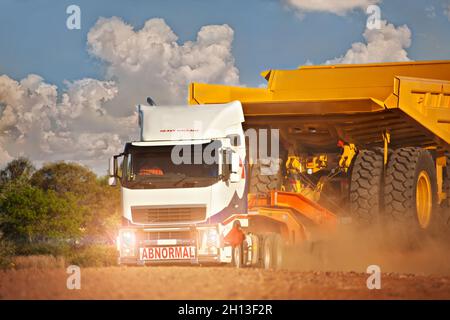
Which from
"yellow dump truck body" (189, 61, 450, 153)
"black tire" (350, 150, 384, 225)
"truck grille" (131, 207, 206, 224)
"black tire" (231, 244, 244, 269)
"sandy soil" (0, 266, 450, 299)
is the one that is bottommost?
"sandy soil" (0, 266, 450, 299)

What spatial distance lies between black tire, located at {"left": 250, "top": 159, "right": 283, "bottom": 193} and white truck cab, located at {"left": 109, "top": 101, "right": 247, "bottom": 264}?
1.99 metres

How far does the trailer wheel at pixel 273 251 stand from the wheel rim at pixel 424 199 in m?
3.05

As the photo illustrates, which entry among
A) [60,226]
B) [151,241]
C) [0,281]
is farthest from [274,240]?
[60,226]

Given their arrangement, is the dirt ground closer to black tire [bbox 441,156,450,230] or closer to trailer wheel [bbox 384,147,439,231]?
trailer wheel [bbox 384,147,439,231]

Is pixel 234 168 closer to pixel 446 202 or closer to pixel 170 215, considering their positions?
pixel 170 215

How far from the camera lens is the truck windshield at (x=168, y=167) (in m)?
14.3

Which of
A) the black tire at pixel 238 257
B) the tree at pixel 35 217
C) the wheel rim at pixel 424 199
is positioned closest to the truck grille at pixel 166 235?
the black tire at pixel 238 257

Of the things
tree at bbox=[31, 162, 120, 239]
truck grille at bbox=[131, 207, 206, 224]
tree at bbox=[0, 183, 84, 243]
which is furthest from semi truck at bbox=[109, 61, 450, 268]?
tree at bbox=[31, 162, 120, 239]

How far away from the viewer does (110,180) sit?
48.3 ft

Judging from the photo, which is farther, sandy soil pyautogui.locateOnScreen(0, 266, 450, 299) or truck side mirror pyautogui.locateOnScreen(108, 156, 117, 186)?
truck side mirror pyautogui.locateOnScreen(108, 156, 117, 186)

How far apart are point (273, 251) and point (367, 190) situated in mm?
2233

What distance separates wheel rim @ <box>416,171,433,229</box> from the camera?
16.4m

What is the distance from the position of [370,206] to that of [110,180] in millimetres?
5155

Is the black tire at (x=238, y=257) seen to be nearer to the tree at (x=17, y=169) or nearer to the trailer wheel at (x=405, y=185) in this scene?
the trailer wheel at (x=405, y=185)
